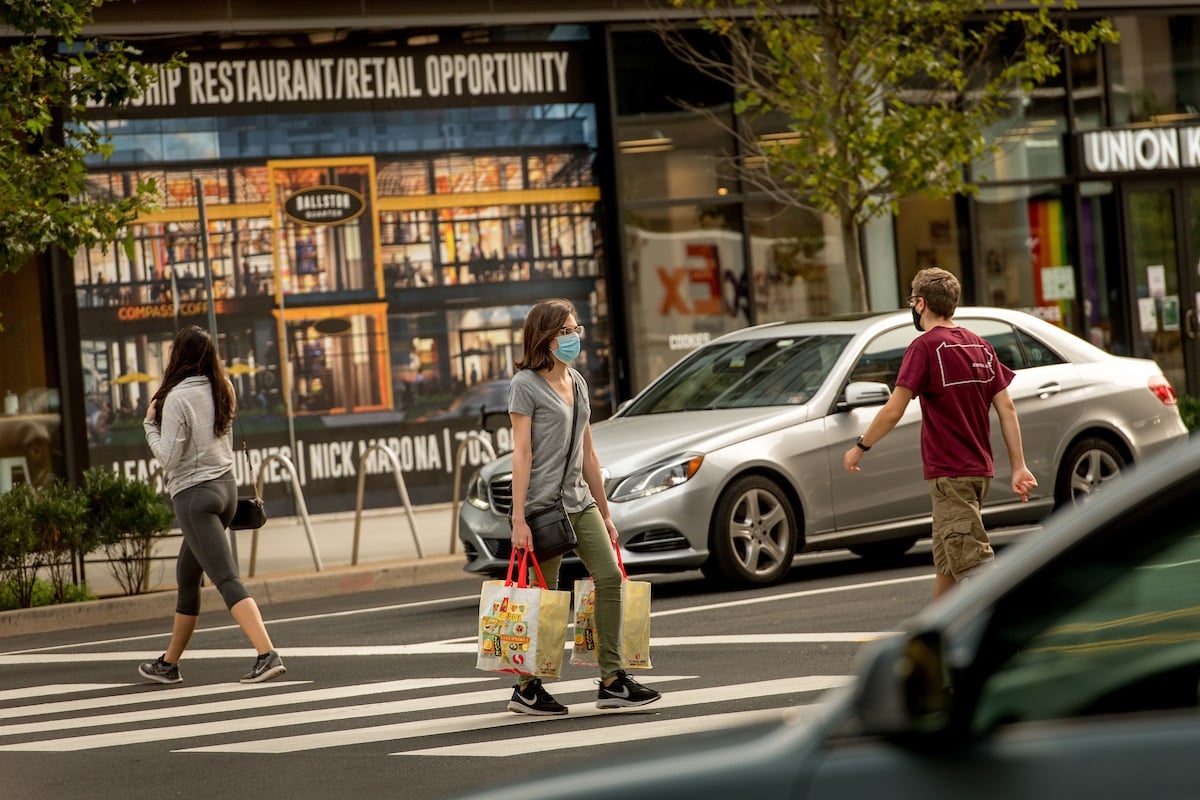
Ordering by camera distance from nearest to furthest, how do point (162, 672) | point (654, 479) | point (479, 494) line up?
point (162, 672) → point (654, 479) → point (479, 494)

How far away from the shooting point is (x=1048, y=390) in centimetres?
1199

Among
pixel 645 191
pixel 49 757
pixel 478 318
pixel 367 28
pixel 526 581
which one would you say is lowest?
pixel 49 757

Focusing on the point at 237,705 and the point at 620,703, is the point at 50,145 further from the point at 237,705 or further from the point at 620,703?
the point at 620,703

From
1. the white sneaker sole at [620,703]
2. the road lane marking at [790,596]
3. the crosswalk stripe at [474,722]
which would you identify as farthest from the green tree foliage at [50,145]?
the white sneaker sole at [620,703]

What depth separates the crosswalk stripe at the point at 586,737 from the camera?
274 inches

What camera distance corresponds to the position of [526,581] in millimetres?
7629

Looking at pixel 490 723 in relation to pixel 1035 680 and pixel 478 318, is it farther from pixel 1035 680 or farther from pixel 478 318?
pixel 478 318

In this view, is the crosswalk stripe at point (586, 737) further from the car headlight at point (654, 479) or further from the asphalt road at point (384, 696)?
the car headlight at point (654, 479)

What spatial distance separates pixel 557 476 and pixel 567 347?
0.54m

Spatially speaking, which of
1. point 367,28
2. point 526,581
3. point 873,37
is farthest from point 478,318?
point 526,581

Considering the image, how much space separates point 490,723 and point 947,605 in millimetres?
5511

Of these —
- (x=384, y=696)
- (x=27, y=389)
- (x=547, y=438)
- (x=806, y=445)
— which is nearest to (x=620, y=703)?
(x=547, y=438)

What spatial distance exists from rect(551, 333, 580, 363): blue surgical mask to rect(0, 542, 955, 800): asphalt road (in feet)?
4.94

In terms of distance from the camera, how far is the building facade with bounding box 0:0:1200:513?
60.5 feet
